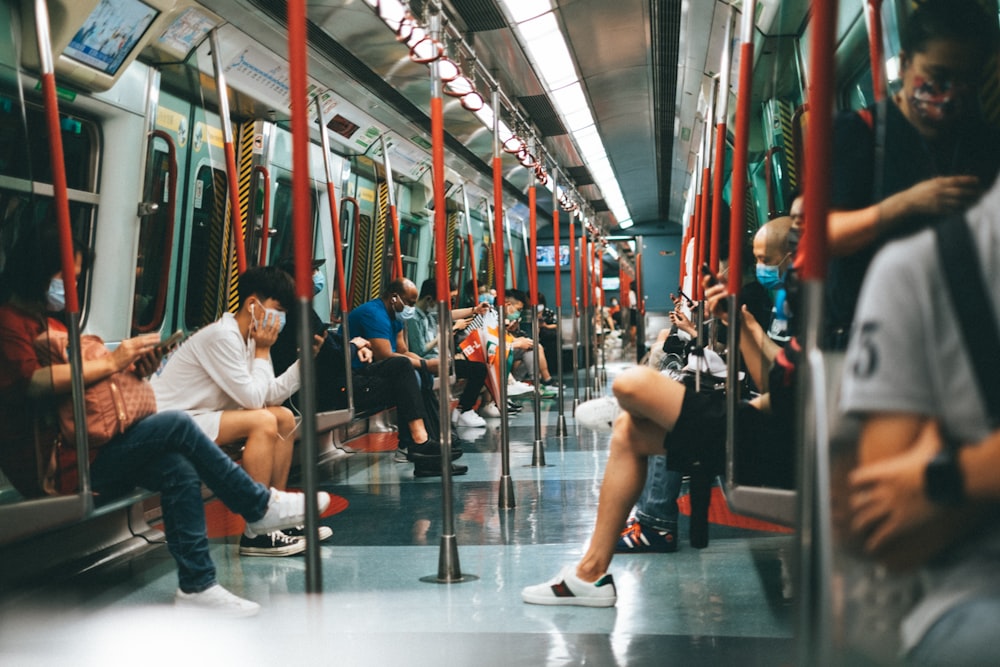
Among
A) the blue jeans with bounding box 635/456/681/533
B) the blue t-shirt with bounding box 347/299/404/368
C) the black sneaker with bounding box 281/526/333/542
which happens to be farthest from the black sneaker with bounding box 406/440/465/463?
the blue jeans with bounding box 635/456/681/533

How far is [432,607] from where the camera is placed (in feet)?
11.7

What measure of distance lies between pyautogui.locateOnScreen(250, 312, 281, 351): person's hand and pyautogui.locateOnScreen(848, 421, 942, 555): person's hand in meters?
3.74

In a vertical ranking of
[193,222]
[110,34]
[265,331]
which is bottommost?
[265,331]

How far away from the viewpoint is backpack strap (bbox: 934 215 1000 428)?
1.16 metres

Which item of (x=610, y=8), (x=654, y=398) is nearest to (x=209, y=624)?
(x=654, y=398)

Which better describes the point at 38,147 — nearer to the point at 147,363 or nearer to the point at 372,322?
the point at 147,363

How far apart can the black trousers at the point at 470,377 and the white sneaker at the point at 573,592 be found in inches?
237

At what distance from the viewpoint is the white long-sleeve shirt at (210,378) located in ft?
14.4

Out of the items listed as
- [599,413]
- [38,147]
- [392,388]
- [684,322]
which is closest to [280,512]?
[599,413]

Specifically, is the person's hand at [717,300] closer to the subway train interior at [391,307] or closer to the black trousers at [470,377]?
the subway train interior at [391,307]

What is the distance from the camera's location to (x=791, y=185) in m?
2.10

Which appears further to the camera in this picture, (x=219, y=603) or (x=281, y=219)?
(x=281, y=219)

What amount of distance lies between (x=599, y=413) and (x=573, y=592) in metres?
0.68

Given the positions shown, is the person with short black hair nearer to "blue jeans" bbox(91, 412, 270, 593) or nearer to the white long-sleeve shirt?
"blue jeans" bbox(91, 412, 270, 593)
